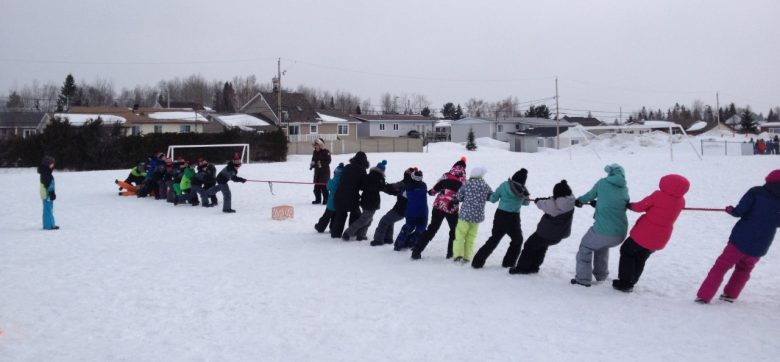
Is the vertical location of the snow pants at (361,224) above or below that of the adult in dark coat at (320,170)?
below

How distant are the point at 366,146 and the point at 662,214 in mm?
42759

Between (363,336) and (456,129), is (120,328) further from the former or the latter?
(456,129)

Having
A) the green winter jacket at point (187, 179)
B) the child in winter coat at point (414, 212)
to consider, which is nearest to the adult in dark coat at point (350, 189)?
the child in winter coat at point (414, 212)

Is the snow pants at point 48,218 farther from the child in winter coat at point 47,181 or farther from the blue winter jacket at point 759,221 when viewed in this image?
the blue winter jacket at point 759,221

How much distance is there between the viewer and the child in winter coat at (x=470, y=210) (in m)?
9.68

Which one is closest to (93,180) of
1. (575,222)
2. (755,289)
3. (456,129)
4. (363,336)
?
(575,222)

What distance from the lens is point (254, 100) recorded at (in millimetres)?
71688

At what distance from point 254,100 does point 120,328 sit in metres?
67.2

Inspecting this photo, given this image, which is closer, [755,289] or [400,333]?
[400,333]

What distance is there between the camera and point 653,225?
7637mm

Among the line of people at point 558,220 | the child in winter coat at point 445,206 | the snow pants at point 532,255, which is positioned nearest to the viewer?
the line of people at point 558,220

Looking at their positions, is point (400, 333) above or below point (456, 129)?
below

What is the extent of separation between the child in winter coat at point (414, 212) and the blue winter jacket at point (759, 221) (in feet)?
16.0

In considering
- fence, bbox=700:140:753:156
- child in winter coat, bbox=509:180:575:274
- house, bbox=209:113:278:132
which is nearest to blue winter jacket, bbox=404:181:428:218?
child in winter coat, bbox=509:180:575:274
